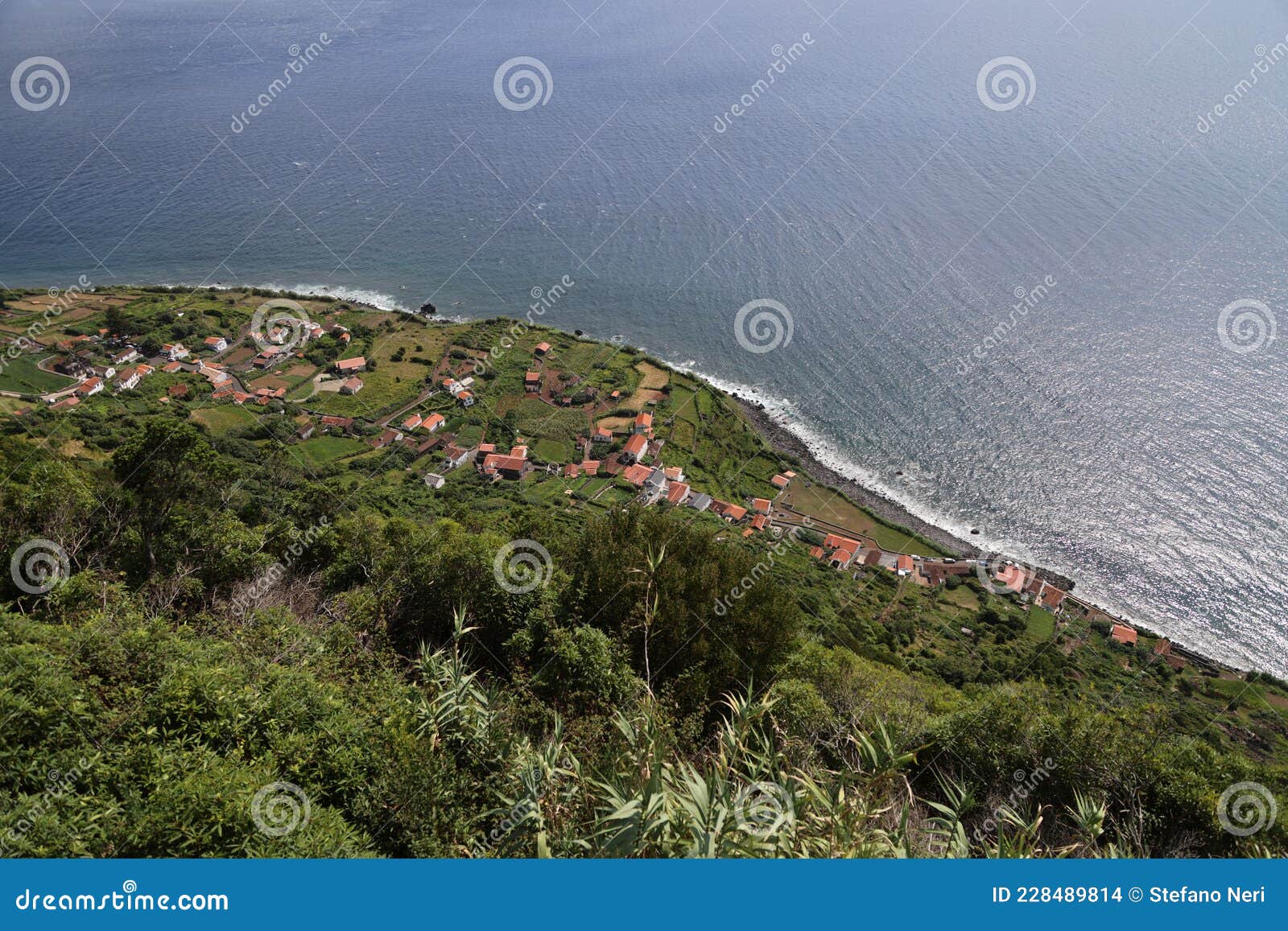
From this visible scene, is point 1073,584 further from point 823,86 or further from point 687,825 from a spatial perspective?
point 823,86

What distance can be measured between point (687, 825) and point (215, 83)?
72.8 m

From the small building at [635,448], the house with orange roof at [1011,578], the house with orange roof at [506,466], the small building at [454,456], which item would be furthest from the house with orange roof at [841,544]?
the small building at [454,456]

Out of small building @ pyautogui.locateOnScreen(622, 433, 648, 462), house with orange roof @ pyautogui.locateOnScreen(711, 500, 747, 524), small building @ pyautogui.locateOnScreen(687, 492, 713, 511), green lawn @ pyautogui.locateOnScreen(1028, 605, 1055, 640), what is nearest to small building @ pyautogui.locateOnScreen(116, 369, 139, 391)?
small building @ pyautogui.locateOnScreen(622, 433, 648, 462)

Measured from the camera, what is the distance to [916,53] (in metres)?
56.5

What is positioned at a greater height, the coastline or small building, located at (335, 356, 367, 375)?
small building, located at (335, 356, 367, 375)

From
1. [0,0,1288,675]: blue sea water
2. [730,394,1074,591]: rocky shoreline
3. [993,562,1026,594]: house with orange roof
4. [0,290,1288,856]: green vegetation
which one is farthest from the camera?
[0,0,1288,675]: blue sea water

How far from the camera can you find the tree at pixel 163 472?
1018cm

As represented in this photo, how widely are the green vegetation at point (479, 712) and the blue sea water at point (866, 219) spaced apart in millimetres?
15949

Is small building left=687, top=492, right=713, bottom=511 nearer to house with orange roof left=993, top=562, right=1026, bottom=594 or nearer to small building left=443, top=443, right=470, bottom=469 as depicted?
small building left=443, top=443, right=470, bottom=469

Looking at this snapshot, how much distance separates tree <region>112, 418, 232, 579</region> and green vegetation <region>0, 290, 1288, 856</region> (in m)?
0.04

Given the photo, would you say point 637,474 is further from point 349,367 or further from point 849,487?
point 349,367

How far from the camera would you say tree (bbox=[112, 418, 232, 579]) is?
10.2m

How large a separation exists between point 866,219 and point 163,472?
1419 inches

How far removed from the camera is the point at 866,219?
3862cm
